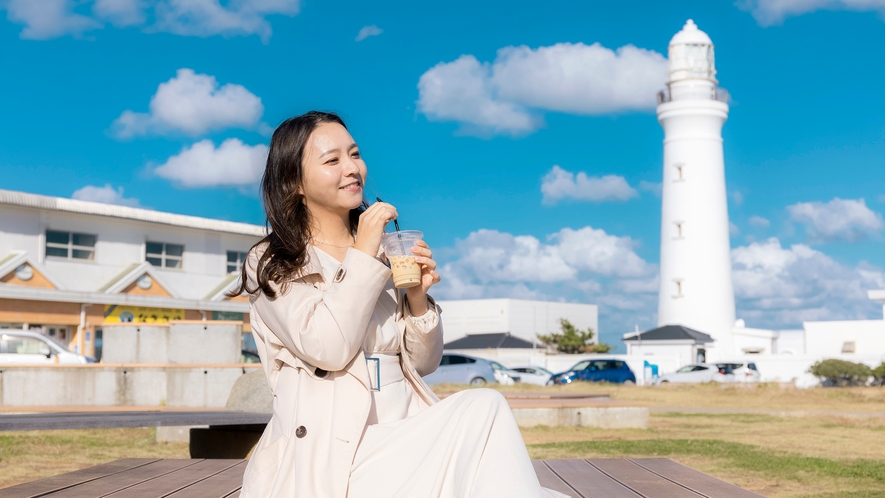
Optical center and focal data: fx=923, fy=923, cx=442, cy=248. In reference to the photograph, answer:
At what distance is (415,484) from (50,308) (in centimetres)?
2986

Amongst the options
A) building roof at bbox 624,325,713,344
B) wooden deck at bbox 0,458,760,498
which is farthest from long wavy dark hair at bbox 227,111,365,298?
building roof at bbox 624,325,713,344

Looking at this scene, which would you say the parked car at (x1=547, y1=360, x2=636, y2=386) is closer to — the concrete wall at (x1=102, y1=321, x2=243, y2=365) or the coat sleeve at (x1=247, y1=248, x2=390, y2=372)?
the concrete wall at (x1=102, y1=321, x2=243, y2=365)

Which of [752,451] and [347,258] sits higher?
[347,258]

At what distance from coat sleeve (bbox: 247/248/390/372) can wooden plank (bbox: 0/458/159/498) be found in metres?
1.79

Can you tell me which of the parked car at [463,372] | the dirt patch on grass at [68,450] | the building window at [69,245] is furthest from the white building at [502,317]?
the dirt patch on grass at [68,450]

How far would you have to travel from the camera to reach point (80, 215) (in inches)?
1271

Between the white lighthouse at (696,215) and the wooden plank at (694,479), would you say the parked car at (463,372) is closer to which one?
the white lighthouse at (696,215)

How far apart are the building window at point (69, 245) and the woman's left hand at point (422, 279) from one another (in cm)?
3123

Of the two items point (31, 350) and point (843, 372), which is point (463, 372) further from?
point (843, 372)

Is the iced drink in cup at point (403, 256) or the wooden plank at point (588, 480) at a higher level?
the iced drink in cup at point (403, 256)

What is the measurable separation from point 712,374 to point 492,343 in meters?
21.3

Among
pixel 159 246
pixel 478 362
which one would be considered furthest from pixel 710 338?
pixel 159 246

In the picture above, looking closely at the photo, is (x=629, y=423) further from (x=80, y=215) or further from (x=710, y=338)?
(x=710, y=338)

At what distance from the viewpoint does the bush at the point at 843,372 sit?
113 feet
